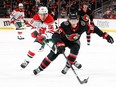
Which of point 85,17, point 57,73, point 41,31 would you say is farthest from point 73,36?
point 85,17

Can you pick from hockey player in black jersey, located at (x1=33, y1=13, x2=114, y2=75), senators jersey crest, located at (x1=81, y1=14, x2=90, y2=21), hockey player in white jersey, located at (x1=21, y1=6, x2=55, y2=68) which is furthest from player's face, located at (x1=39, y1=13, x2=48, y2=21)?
senators jersey crest, located at (x1=81, y1=14, x2=90, y2=21)

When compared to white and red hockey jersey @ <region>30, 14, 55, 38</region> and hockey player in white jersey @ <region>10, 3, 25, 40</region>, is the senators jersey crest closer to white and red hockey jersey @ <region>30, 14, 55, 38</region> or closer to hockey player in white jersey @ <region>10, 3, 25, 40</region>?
hockey player in white jersey @ <region>10, 3, 25, 40</region>

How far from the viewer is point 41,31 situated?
5.98 m

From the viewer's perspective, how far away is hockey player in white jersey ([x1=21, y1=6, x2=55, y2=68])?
18.7ft

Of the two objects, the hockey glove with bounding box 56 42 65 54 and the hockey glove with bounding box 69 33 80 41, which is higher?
the hockey glove with bounding box 69 33 80 41

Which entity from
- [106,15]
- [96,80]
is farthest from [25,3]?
[96,80]

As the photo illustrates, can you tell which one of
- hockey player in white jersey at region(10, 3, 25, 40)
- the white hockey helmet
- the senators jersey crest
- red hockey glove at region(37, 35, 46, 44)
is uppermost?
the white hockey helmet

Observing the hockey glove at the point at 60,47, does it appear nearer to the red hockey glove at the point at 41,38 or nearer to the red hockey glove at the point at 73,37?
the red hockey glove at the point at 73,37

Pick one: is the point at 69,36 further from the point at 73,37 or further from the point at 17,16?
the point at 17,16

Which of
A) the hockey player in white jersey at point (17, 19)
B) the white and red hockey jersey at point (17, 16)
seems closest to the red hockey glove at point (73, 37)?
the hockey player in white jersey at point (17, 19)

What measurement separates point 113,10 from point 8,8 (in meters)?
4.41

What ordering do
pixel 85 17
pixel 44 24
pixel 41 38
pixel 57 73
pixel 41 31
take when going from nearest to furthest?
pixel 57 73 → pixel 41 38 → pixel 41 31 → pixel 44 24 → pixel 85 17

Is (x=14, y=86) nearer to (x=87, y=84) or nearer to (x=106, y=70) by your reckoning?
→ (x=87, y=84)

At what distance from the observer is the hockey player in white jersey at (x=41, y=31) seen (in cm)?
571
